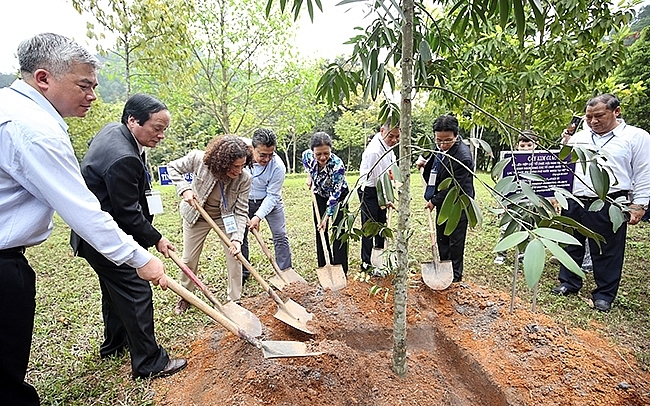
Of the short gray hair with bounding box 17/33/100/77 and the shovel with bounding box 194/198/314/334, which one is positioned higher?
the short gray hair with bounding box 17/33/100/77

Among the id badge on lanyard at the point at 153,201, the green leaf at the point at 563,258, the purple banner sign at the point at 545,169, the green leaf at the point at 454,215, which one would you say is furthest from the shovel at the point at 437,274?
the green leaf at the point at 563,258

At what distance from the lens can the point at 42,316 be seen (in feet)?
10.7

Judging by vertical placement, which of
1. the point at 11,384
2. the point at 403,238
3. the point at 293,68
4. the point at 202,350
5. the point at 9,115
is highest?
the point at 293,68

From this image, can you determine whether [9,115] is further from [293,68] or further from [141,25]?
[293,68]

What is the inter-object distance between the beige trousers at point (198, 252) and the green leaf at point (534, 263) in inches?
107

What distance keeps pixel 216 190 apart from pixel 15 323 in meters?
1.72

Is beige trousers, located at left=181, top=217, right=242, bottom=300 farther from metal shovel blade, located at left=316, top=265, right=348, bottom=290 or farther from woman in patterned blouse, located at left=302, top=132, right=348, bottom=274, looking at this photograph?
woman in patterned blouse, located at left=302, top=132, right=348, bottom=274

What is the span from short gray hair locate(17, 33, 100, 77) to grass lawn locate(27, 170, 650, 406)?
5.96 feet

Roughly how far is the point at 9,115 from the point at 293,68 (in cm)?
852

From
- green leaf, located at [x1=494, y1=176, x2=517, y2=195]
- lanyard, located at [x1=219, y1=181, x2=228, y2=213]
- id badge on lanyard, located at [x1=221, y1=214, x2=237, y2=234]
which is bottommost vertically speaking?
id badge on lanyard, located at [x1=221, y1=214, x2=237, y2=234]

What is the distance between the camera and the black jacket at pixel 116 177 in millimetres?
2117

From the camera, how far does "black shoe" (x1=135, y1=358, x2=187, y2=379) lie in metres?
2.37

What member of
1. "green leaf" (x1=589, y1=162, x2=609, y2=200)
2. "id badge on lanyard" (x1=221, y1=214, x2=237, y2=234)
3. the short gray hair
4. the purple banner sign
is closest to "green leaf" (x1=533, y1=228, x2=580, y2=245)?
"green leaf" (x1=589, y1=162, x2=609, y2=200)

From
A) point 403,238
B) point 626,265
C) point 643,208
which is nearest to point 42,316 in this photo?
point 403,238
